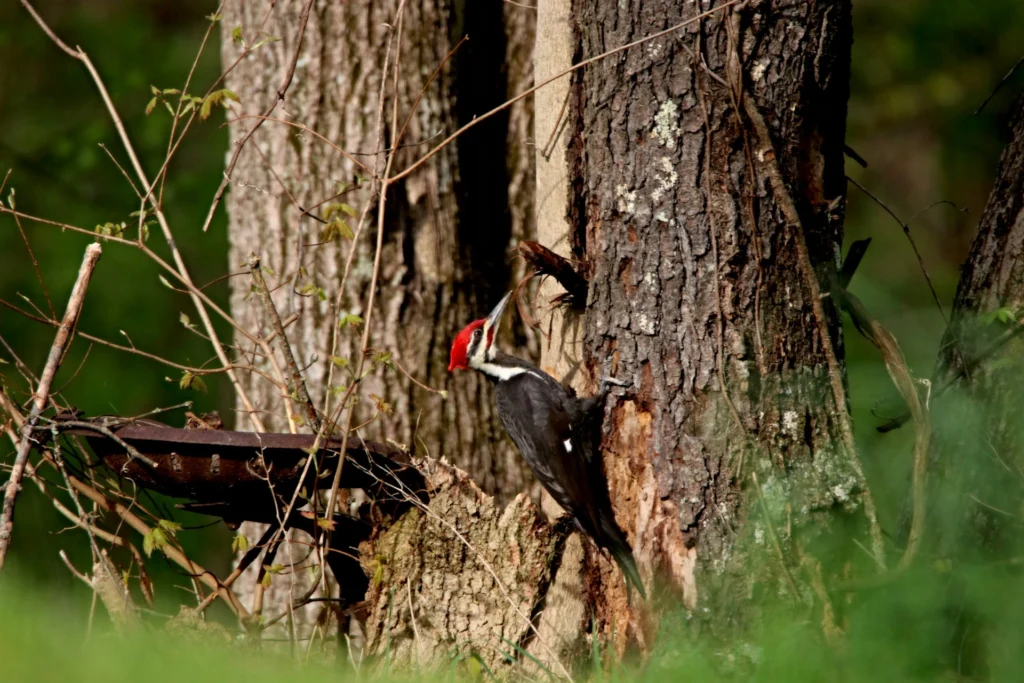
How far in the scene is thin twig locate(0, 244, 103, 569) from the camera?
2.81m

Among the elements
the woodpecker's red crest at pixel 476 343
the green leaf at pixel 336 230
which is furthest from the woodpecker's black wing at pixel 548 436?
the green leaf at pixel 336 230

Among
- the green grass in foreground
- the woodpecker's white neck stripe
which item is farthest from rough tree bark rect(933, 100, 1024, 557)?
the woodpecker's white neck stripe

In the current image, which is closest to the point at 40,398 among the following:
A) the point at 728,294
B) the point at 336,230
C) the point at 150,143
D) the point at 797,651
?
the point at 336,230

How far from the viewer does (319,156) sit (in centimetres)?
434

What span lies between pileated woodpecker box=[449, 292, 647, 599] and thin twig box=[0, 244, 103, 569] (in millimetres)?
1494

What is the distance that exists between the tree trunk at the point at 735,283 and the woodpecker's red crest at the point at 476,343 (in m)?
1.27

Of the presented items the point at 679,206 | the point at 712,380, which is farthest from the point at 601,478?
the point at 679,206

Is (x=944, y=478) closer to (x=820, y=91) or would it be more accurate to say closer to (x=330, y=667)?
(x=820, y=91)

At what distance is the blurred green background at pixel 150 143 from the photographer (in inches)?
276

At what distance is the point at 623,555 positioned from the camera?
9.33 feet

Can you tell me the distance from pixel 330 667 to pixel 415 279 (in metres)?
1.96

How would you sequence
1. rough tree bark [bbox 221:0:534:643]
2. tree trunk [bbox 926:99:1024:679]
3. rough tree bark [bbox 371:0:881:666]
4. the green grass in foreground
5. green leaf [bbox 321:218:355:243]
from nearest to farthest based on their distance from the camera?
the green grass in foreground → tree trunk [bbox 926:99:1024:679] → rough tree bark [bbox 371:0:881:666] → green leaf [bbox 321:218:355:243] → rough tree bark [bbox 221:0:534:643]

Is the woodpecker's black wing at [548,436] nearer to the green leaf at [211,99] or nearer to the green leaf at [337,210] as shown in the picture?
the green leaf at [337,210]

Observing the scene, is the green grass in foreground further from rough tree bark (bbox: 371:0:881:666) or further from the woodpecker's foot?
the woodpecker's foot
